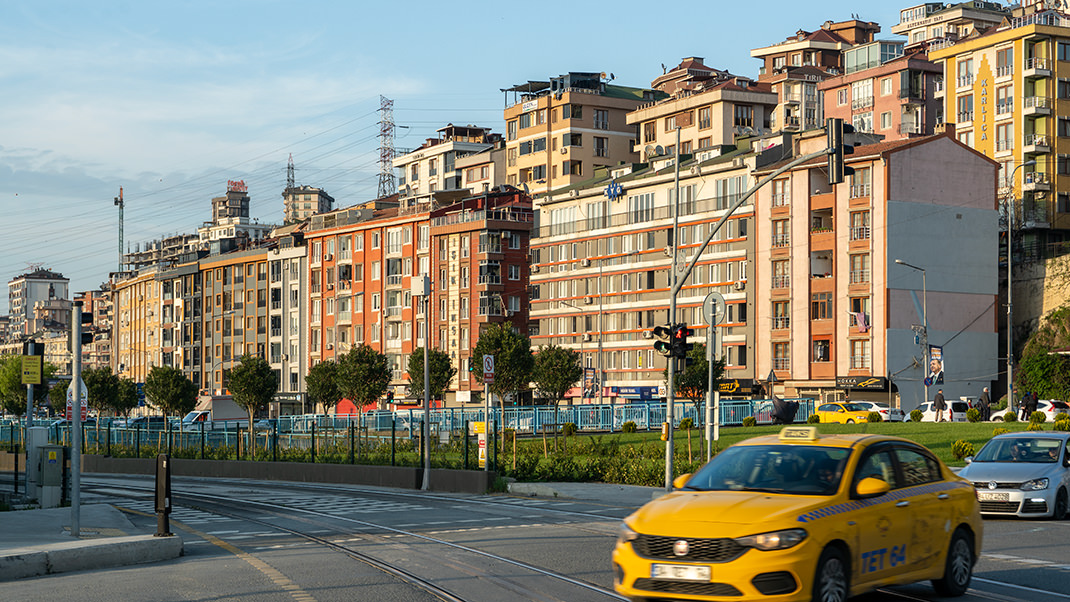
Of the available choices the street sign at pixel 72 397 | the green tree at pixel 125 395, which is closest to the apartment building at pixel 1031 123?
the street sign at pixel 72 397

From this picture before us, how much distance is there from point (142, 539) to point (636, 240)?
77.4 metres

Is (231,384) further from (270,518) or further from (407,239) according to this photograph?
(270,518)

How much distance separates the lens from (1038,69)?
84.8 metres

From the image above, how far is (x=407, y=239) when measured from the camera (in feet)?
349

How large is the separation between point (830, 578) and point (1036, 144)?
270 ft

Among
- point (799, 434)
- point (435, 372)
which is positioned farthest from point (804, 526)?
point (435, 372)

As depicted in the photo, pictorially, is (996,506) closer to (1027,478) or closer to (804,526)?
(1027,478)

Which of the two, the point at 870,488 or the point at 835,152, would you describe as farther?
the point at 835,152

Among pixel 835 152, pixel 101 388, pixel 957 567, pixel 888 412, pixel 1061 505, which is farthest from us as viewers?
pixel 101 388

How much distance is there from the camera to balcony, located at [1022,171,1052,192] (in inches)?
3342

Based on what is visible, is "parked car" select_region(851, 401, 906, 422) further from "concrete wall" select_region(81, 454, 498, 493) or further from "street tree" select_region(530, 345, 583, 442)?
"concrete wall" select_region(81, 454, 498, 493)

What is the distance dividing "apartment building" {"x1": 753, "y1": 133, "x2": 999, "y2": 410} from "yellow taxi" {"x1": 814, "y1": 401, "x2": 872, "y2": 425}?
11.2m

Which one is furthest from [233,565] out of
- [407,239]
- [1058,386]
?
[407,239]

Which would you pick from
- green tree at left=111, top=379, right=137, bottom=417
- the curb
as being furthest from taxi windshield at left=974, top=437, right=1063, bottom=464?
green tree at left=111, top=379, right=137, bottom=417
